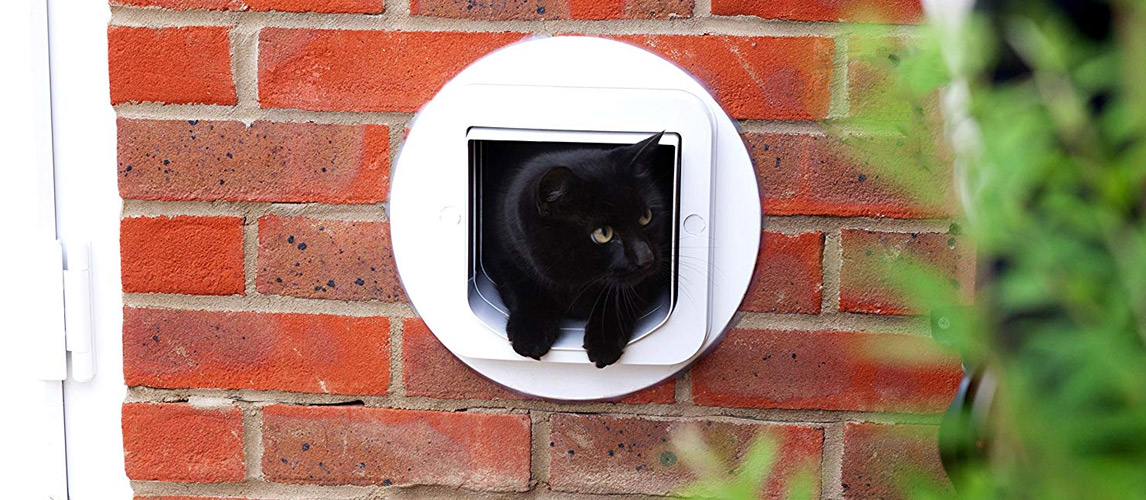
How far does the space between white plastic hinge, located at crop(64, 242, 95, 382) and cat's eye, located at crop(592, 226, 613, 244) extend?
487mm

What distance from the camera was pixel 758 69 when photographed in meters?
0.80

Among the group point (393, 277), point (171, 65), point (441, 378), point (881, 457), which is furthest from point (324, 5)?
point (881, 457)

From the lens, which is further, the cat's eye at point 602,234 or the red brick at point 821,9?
the cat's eye at point 602,234

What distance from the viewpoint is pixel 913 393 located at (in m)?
0.83

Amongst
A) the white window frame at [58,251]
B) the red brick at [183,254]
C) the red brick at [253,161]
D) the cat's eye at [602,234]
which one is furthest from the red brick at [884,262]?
the white window frame at [58,251]

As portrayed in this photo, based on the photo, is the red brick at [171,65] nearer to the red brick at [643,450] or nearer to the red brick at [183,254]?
the red brick at [183,254]

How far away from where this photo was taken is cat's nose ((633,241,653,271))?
851 mm

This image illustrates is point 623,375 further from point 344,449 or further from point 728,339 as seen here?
point 344,449

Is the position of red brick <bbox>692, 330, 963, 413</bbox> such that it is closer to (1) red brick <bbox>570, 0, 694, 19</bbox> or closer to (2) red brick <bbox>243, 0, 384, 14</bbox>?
(1) red brick <bbox>570, 0, 694, 19</bbox>

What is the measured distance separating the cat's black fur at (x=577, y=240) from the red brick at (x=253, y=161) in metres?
0.14

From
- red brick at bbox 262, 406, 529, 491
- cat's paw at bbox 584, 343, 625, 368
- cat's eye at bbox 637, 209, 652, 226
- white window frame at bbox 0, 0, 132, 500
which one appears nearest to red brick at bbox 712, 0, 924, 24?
cat's eye at bbox 637, 209, 652, 226

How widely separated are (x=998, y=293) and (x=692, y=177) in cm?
55

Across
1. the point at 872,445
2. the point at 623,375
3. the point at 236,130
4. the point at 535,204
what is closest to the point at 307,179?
the point at 236,130

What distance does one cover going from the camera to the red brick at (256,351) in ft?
2.79
